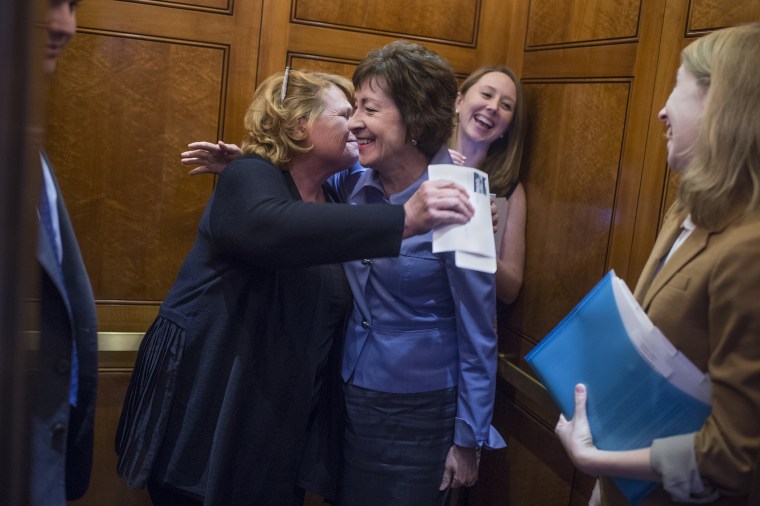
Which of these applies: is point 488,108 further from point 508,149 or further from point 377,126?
point 377,126

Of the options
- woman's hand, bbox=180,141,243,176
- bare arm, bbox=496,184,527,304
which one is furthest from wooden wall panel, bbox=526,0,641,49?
woman's hand, bbox=180,141,243,176

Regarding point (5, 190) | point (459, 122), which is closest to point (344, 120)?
point (459, 122)

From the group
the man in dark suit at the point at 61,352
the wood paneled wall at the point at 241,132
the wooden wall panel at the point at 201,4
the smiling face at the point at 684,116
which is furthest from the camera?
the wooden wall panel at the point at 201,4

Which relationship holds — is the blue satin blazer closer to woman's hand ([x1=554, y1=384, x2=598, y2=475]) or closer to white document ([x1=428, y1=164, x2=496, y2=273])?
white document ([x1=428, y1=164, x2=496, y2=273])

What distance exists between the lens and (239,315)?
1.93 metres

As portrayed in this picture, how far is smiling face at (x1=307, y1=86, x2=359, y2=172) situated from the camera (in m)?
2.03

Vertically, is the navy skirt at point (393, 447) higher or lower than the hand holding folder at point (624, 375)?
lower

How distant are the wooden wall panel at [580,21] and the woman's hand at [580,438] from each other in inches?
53.5

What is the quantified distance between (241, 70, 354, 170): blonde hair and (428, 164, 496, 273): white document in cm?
49

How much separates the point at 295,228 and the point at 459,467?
2.76ft

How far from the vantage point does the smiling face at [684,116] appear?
1.31 meters

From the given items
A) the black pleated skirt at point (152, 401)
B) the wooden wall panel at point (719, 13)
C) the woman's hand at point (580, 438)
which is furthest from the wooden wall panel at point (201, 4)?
the woman's hand at point (580, 438)

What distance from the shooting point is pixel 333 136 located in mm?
2041

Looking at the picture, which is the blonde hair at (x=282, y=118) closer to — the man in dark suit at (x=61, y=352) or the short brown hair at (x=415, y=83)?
the short brown hair at (x=415, y=83)
